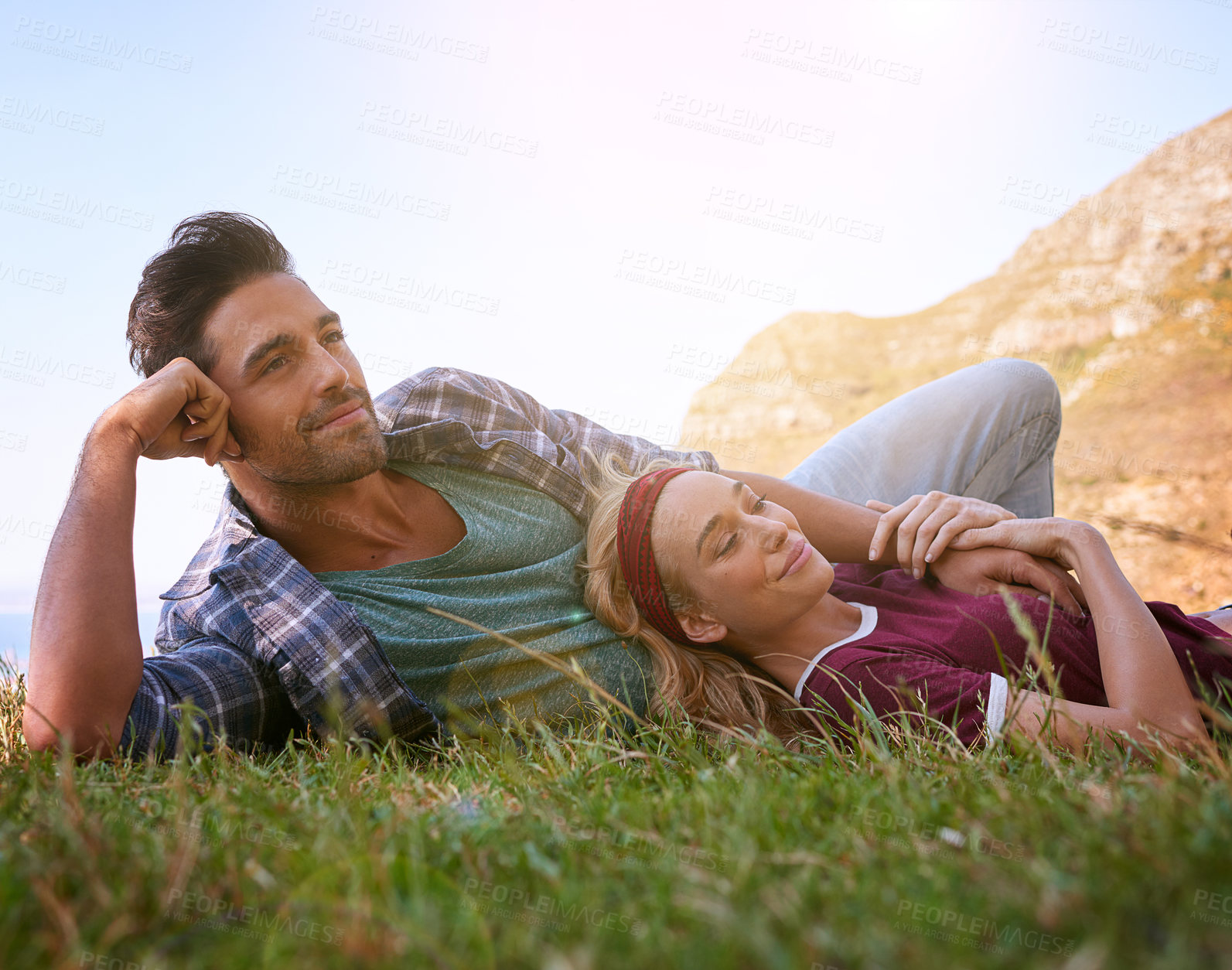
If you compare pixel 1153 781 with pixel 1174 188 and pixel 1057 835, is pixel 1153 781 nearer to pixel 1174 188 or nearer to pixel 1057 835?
pixel 1057 835

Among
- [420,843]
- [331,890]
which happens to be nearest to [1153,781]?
[420,843]

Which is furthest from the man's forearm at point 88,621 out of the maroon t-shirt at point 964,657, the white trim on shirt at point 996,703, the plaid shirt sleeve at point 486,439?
the white trim on shirt at point 996,703

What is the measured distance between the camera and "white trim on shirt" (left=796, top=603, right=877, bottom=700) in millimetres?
2744

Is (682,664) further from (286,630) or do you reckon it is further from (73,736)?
(73,736)

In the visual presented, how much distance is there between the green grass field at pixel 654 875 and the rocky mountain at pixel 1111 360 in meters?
10.8

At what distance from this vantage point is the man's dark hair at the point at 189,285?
3346 mm

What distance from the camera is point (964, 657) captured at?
2682mm

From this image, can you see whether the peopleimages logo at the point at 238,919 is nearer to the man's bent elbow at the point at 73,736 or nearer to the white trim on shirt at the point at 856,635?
the man's bent elbow at the point at 73,736

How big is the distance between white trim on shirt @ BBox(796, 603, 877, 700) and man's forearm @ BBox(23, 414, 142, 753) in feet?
7.35

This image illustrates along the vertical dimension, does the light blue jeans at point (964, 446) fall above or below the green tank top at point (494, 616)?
above

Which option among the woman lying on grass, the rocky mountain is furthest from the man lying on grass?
the rocky mountain

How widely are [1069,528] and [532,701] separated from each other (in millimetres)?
2057

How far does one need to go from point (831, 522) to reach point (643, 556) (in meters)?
1.04

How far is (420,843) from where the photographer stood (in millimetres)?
1094
